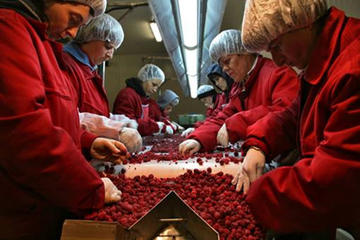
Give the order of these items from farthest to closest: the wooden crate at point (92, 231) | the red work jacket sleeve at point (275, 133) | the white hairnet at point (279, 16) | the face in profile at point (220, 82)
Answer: the face in profile at point (220, 82) < the red work jacket sleeve at point (275, 133) < the white hairnet at point (279, 16) < the wooden crate at point (92, 231)

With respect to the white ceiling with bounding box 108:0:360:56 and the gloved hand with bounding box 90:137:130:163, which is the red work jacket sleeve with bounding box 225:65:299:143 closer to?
the white ceiling with bounding box 108:0:360:56

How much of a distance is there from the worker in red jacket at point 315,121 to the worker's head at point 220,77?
241 centimetres

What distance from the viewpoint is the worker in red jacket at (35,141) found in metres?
0.82

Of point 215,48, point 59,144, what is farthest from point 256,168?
point 215,48

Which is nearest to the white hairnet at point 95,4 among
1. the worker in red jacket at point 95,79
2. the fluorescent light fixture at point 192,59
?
the worker in red jacket at point 95,79

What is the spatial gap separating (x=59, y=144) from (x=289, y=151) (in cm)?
114

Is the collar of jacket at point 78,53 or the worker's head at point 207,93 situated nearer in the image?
the collar of jacket at point 78,53

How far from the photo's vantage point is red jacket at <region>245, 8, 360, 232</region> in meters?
0.84

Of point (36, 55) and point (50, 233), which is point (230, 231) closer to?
point (50, 233)

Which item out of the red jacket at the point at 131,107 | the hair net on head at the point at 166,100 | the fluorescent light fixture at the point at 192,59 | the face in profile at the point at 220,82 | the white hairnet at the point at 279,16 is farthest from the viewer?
the hair net on head at the point at 166,100

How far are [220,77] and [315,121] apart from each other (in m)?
2.82

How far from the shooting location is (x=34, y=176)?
33.3 inches

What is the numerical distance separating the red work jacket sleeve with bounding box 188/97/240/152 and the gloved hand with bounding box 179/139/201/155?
0.16 ft

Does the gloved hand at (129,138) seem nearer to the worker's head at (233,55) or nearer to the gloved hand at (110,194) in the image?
the gloved hand at (110,194)
